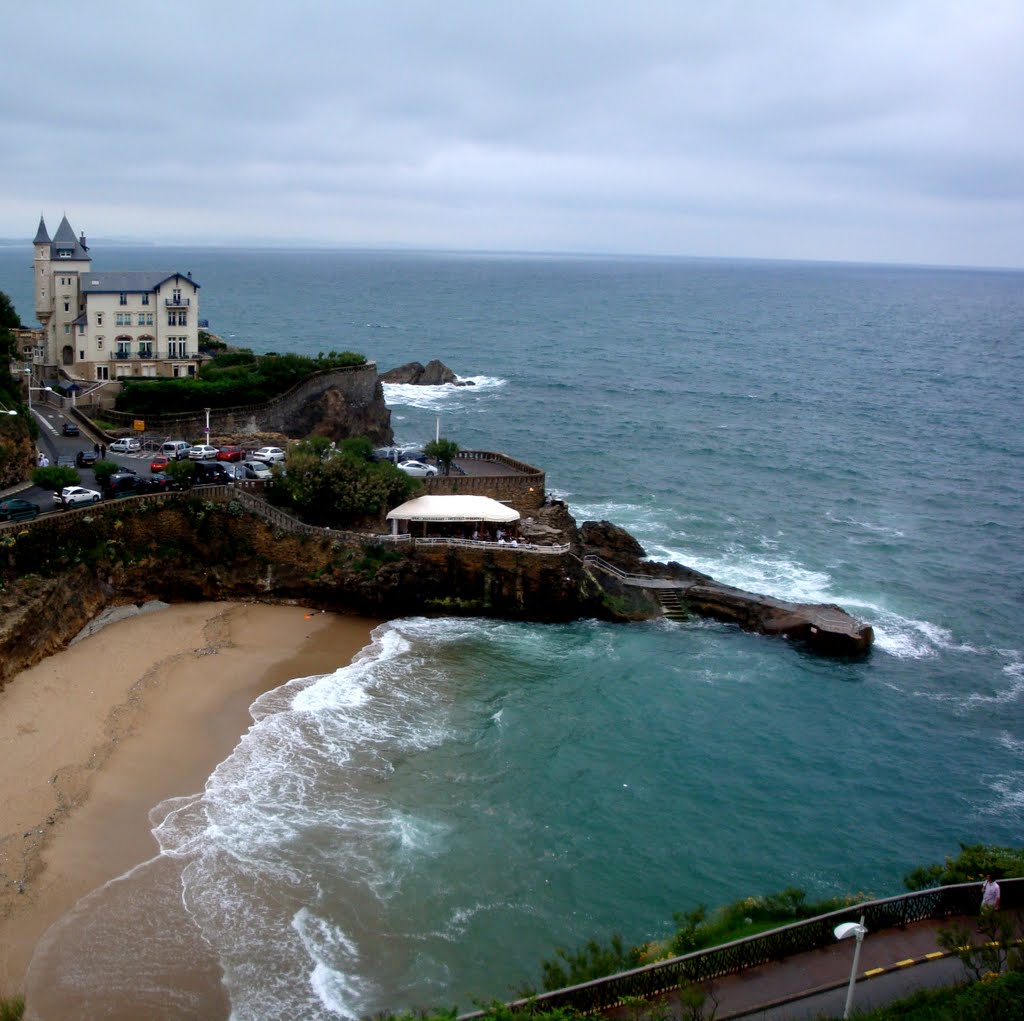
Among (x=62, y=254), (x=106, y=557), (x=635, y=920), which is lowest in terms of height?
(x=635, y=920)

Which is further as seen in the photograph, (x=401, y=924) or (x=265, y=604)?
(x=265, y=604)

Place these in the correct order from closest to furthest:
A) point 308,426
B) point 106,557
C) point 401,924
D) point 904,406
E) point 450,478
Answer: point 401,924, point 106,557, point 450,478, point 308,426, point 904,406

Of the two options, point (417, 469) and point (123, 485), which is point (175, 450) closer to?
point (123, 485)

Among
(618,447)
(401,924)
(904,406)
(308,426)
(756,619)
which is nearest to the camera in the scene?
(401,924)

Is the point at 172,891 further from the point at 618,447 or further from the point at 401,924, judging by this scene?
the point at 618,447

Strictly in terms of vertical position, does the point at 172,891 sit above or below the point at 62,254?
below

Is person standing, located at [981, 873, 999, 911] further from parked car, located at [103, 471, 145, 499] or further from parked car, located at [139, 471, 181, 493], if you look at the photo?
parked car, located at [103, 471, 145, 499]

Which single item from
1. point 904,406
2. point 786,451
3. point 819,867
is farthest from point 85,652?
point 904,406
